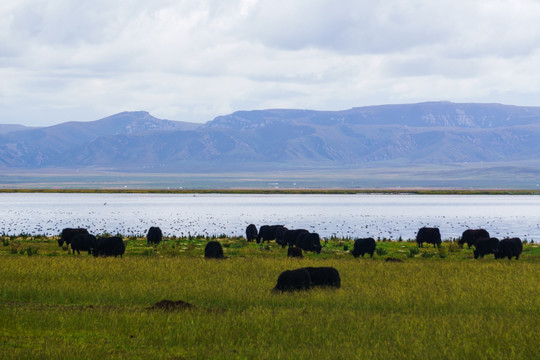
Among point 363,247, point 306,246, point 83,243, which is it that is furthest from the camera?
point 306,246

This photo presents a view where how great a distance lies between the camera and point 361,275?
26.8 meters

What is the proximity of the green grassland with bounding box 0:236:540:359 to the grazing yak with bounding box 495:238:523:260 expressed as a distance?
3.90 metres

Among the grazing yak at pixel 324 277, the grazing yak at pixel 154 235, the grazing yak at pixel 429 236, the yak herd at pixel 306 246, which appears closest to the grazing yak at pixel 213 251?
the yak herd at pixel 306 246

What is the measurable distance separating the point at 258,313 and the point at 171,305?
2.50 metres

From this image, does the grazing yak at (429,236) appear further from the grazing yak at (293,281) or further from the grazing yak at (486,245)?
the grazing yak at (293,281)

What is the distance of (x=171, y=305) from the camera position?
765 inches

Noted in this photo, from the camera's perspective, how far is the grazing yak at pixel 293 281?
73.7ft

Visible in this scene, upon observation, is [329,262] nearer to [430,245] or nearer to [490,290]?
[490,290]

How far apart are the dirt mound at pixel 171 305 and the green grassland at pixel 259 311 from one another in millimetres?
199

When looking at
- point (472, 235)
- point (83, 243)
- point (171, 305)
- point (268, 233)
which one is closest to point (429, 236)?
point (472, 235)

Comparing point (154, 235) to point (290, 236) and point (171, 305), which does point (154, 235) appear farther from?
point (171, 305)

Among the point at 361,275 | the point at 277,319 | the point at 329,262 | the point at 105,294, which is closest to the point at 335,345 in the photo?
the point at 277,319

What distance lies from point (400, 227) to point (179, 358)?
6071 cm

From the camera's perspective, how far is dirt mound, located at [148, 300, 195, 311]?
19203 mm
